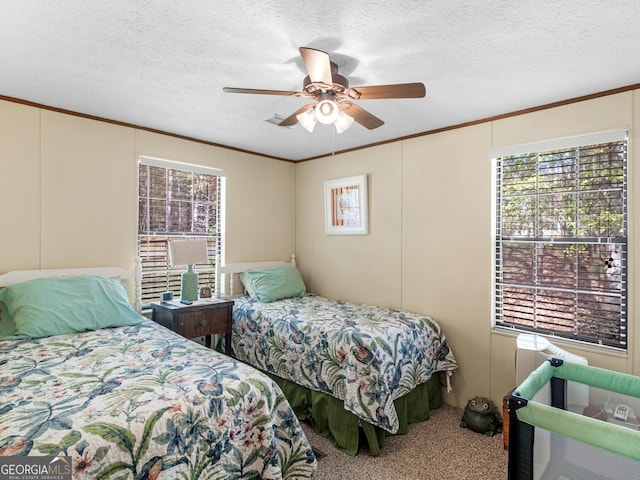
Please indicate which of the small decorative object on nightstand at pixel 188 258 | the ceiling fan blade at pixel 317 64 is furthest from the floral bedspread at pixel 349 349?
the ceiling fan blade at pixel 317 64

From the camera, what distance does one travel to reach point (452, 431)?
108 inches

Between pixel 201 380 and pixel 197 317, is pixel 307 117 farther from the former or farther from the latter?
pixel 197 317

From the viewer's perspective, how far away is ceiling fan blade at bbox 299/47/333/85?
5.18 feet

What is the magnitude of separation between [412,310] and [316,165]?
6.72 ft

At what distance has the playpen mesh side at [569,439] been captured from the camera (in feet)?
4.31

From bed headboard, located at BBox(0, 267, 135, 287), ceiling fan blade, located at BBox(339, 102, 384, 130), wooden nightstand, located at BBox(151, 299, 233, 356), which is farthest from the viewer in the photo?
wooden nightstand, located at BBox(151, 299, 233, 356)

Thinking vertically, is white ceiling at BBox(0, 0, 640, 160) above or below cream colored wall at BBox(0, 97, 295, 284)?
above

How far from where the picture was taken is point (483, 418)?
269cm

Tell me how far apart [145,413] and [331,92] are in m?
1.73

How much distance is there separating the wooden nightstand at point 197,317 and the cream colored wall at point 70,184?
21.3 inches

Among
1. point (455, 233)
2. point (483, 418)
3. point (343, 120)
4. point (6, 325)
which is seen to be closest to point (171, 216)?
point (6, 325)

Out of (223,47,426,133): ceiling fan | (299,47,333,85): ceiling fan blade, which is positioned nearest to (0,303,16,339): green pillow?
(223,47,426,133): ceiling fan

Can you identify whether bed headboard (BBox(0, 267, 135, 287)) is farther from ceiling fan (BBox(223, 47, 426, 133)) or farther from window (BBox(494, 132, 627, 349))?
window (BBox(494, 132, 627, 349))

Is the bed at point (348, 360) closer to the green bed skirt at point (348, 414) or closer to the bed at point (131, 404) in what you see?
the green bed skirt at point (348, 414)
